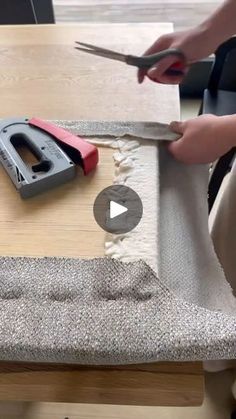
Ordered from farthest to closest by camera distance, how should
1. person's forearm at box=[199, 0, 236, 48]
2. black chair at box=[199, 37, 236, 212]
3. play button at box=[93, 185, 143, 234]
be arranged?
1. black chair at box=[199, 37, 236, 212]
2. person's forearm at box=[199, 0, 236, 48]
3. play button at box=[93, 185, 143, 234]

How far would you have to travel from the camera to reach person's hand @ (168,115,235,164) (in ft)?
2.14

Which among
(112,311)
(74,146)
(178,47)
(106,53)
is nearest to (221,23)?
(178,47)

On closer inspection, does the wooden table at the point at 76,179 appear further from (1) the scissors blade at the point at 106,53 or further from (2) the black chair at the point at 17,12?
(2) the black chair at the point at 17,12

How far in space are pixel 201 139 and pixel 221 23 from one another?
0.23 metres

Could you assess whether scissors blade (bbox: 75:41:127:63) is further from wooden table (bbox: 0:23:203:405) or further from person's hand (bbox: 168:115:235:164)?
person's hand (bbox: 168:115:235:164)

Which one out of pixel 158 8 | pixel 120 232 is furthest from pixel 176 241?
pixel 158 8

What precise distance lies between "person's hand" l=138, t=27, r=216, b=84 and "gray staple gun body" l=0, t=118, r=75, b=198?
204 mm

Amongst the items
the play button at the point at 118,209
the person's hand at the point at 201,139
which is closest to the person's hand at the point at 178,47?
the person's hand at the point at 201,139

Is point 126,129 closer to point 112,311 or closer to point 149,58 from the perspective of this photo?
point 149,58

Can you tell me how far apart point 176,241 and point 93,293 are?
148 millimetres

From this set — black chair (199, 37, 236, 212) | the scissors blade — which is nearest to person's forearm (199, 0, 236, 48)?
the scissors blade

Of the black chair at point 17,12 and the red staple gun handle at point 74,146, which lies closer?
the red staple gun handle at point 74,146

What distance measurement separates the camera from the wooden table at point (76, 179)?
485 millimetres

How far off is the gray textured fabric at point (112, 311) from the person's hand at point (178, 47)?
0.27m
